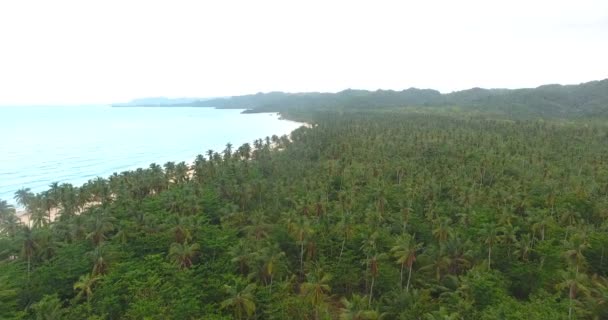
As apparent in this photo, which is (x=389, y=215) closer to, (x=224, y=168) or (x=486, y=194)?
(x=486, y=194)

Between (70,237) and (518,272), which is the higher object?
(70,237)

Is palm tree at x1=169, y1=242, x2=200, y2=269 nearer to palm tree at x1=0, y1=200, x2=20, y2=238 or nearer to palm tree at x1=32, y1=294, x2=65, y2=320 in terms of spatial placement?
palm tree at x1=32, y1=294, x2=65, y2=320

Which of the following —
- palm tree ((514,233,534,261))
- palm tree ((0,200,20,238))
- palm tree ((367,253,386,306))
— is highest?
palm tree ((0,200,20,238))

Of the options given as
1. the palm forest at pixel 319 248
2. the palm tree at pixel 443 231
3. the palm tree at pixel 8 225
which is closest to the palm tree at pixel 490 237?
the palm forest at pixel 319 248

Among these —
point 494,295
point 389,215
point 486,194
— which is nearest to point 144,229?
point 389,215

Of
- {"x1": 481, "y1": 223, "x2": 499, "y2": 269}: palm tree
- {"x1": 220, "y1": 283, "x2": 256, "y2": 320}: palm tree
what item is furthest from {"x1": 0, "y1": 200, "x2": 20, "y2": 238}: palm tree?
{"x1": 481, "y1": 223, "x2": 499, "y2": 269}: palm tree

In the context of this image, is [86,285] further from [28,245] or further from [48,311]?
[28,245]
